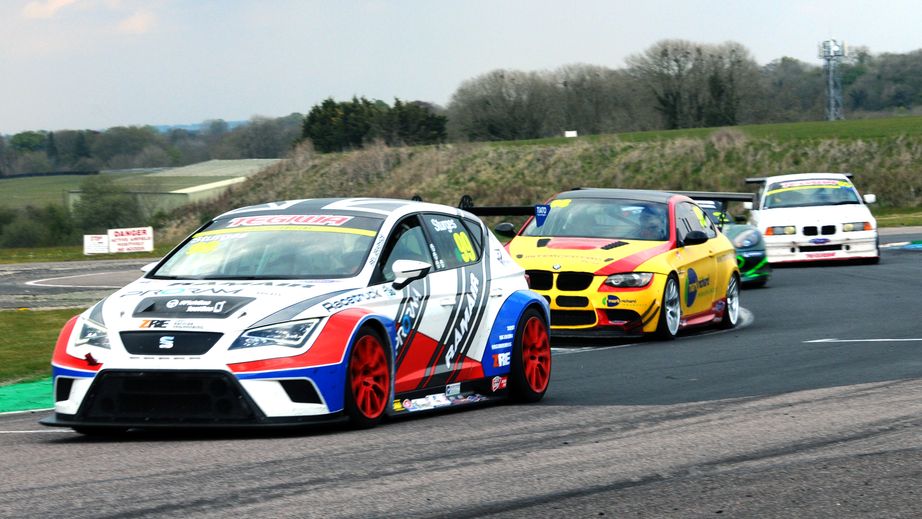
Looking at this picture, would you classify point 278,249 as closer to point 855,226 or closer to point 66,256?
point 855,226

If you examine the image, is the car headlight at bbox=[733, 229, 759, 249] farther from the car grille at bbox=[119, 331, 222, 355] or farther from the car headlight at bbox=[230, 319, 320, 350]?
the car grille at bbox=[119, 331, 222, 355]

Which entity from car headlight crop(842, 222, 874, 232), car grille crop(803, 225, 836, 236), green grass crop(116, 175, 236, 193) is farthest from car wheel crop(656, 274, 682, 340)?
green grass crop(116, 175, 236, 193)

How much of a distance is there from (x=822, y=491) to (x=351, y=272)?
336 cm

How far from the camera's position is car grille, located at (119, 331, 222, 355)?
23.4 ft

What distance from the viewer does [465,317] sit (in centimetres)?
888

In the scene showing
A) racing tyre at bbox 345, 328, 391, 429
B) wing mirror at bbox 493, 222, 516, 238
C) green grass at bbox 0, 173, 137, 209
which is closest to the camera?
racing tyre at bbox 345, 328, 391, 429

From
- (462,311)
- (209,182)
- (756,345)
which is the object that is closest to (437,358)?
(462,311)

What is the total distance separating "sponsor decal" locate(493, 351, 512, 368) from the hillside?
50.6 m

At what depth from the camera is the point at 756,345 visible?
1325 cm

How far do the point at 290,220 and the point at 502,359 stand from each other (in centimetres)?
178

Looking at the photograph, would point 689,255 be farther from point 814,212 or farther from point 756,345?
point 814,212

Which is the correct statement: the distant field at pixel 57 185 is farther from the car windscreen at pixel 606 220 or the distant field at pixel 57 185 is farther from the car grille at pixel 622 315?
the car grille at pixel 622 315

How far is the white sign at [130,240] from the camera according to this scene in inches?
2067

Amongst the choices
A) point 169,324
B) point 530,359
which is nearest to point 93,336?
point 169,324
